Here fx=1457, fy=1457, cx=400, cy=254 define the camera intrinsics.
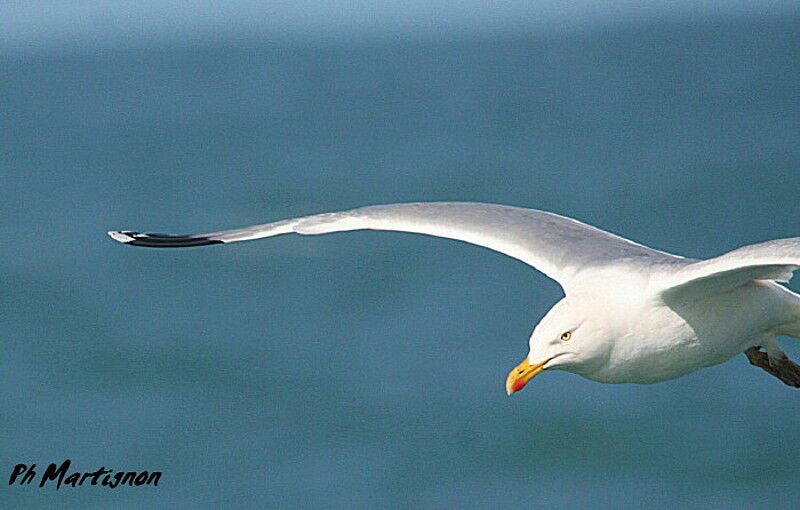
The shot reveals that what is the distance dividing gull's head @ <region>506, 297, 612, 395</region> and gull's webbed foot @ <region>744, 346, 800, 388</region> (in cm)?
155

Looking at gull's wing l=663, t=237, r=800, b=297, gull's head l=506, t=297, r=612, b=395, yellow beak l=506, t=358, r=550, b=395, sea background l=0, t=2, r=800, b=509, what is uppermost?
gull's wing l=663, t=237, r=800, b=297

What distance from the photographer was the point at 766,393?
127 feet

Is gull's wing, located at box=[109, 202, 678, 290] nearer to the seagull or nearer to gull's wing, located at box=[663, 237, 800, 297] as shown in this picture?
the seagull

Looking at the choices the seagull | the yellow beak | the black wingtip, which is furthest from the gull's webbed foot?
the black wingtip

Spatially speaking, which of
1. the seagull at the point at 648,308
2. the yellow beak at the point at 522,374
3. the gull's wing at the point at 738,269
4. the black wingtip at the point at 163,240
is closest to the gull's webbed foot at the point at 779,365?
the seagull at the point at 648,308

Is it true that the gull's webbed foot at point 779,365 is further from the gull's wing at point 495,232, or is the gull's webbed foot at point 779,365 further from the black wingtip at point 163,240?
the black wingtip at point 163,240

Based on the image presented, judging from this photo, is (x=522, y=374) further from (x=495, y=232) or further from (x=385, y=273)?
(x=385, y=273)

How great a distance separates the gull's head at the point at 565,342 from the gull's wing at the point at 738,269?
16.0 inches

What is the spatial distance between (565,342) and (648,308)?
0.48 m

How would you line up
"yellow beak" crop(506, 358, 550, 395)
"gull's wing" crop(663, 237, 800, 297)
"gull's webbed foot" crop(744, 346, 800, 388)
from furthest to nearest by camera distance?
"gull's webbed foot" crop(744, 346, 800, 388) → "yellow beak" crop(506, 358, 550, 395) → "gull's wing" crop(663, 237, 800, 297)

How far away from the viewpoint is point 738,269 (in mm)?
6969

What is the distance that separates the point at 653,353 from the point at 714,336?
0.36 m

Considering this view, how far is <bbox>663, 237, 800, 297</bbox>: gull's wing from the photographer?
22.0 ft

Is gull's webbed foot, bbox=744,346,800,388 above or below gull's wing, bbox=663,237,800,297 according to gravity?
below
